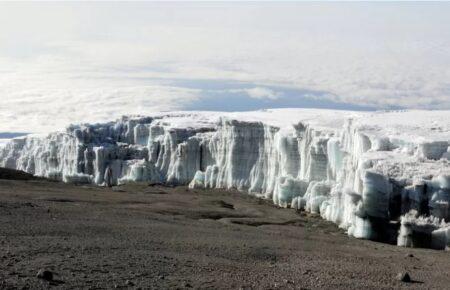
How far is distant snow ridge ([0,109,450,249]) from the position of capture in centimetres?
2755

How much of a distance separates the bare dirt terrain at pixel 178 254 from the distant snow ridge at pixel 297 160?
6.09 feet

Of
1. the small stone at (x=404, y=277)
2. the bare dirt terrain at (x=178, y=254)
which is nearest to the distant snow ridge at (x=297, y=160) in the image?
the bare dirt terrain at (x=178, y=254)

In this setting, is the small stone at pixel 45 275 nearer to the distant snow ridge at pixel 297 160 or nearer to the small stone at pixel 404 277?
the small stone at pixel 404 277

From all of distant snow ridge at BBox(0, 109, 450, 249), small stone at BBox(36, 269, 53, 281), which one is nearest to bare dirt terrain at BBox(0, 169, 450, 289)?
small stone at BBox(36, 269, 53, 281)

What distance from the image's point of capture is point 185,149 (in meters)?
51.9

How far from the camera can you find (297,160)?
41406 millimetres

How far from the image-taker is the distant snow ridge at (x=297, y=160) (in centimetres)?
2755

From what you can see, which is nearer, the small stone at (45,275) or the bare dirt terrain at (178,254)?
the small stone at (45,275)

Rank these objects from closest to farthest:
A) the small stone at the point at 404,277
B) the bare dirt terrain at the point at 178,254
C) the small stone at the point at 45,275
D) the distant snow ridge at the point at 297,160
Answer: the small stone at the point at 45,275, the bare dirt terrain at the point at 178,254, the small stone at the point at 404,277, the distant snow ridge at the point at 297,160

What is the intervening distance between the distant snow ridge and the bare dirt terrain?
6.09 feet

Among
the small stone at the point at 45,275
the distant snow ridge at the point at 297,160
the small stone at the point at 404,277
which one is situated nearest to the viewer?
the small stone at the point at 45,275

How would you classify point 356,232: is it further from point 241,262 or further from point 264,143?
point 264,143

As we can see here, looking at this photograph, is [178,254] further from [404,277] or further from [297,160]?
[297,160]

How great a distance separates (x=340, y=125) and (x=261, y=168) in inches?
253
